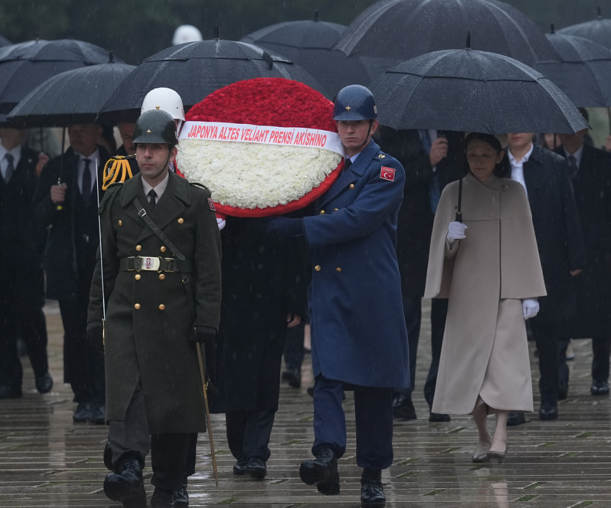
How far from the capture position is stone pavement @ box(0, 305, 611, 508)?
688 centimetres

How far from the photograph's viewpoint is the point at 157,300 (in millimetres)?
6309

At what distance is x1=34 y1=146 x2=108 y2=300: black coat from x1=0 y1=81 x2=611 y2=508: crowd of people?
13mm

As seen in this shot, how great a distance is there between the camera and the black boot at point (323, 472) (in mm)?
6379

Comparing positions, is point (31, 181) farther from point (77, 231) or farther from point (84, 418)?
point (84, 418)

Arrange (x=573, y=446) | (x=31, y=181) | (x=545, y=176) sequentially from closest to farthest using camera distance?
(x=573, y=446) < (x=545, y=176) < (x=31, y=181)

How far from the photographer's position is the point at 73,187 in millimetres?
9523

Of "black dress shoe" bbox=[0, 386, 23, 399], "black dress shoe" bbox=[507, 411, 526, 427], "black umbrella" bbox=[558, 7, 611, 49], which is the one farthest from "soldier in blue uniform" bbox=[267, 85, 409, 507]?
"black umbrella" bbox=[558, 7, 611, 49]

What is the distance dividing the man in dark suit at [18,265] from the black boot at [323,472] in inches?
187

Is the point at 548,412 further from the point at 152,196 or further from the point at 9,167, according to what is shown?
the point at 9,167

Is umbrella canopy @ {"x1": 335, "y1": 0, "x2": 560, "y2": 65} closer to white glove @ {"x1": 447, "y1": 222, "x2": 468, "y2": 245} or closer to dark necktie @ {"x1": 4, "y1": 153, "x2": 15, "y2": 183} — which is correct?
white glove @ {"x1": 447, "y1": 222, "x2": 468, "y2": 245}

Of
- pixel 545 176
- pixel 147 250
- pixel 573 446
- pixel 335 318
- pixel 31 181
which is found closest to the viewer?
pixel 147 250

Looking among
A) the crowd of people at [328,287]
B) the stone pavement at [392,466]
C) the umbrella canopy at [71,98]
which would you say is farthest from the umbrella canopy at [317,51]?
the stone pavement at [392,466]

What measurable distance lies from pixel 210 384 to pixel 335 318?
0.66m

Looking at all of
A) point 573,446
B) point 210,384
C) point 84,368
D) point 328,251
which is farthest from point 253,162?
point 84,368
